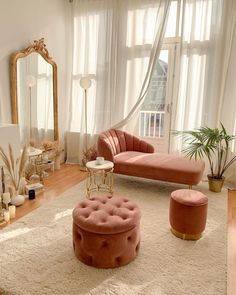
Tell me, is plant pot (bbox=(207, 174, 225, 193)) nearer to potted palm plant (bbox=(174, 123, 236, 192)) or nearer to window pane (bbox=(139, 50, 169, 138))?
potted palm plant (bbox=(174, 123, 236, 192))

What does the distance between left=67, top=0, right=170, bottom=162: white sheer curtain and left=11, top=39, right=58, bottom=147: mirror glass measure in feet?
1.72

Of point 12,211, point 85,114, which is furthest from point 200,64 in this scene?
point 12,211

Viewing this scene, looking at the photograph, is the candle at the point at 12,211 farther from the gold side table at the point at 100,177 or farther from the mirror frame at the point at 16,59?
the mirror frame at the point at 16,59

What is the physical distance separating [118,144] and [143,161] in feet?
2.23

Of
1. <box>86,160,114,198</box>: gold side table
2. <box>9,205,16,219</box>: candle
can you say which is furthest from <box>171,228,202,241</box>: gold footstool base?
<box>9,205,16,219</box>: candle

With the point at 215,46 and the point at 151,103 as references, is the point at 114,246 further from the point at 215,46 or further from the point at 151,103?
the point at 215,46

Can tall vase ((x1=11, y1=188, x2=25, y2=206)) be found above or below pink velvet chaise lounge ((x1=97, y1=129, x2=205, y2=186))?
below

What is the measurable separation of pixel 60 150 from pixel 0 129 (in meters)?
1.80

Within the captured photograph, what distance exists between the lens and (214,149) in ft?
13.1

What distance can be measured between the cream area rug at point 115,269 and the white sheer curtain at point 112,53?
226 centimetres

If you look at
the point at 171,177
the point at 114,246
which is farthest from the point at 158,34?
the point at 114,246

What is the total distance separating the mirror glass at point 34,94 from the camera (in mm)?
3906

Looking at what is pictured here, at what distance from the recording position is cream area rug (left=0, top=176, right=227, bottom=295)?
191 centimetres

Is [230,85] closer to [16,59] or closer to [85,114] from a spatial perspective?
[85,114]
